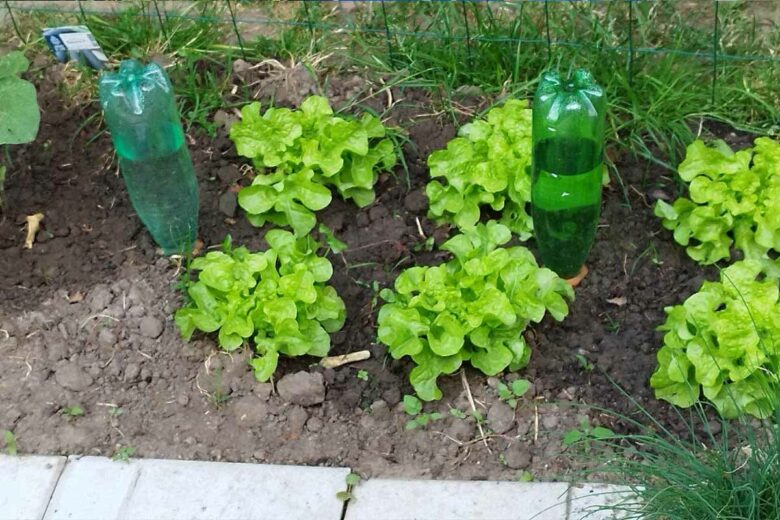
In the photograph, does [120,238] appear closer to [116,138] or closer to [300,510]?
[116,138]

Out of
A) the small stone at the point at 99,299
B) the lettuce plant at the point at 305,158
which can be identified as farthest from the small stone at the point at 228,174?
the small stone at the point at 99,299

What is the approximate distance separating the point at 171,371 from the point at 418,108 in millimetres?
1303

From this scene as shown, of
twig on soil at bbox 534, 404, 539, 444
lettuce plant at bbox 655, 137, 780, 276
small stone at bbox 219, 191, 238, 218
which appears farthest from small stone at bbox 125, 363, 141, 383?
lettuce plant at bbox 655, 137, 780, 276

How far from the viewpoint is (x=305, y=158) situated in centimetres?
356

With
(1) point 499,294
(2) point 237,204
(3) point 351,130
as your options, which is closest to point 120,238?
(2) point 237,204

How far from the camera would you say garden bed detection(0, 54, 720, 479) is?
10.2 ft

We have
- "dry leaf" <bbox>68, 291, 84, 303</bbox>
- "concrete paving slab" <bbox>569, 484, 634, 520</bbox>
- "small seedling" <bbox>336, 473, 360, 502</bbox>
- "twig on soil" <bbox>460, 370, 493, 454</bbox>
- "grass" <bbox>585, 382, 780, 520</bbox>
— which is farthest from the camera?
"dry leaf" <bbox>68, 291, 84, 303</bbox>

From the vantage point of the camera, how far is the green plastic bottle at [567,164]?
299cm

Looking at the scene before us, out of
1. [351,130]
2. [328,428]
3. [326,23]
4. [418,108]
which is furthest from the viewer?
[326,23]

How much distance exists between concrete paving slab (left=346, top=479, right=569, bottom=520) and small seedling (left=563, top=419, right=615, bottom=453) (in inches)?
5.1

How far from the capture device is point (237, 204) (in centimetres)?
374

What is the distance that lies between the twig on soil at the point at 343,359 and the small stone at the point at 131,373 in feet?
1.81

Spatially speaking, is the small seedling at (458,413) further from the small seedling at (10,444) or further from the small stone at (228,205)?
the small seedling at (10,444)

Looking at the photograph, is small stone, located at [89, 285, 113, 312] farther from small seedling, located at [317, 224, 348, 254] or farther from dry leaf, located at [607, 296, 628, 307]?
dry leaf, located at [607, 296, 628, 307]
